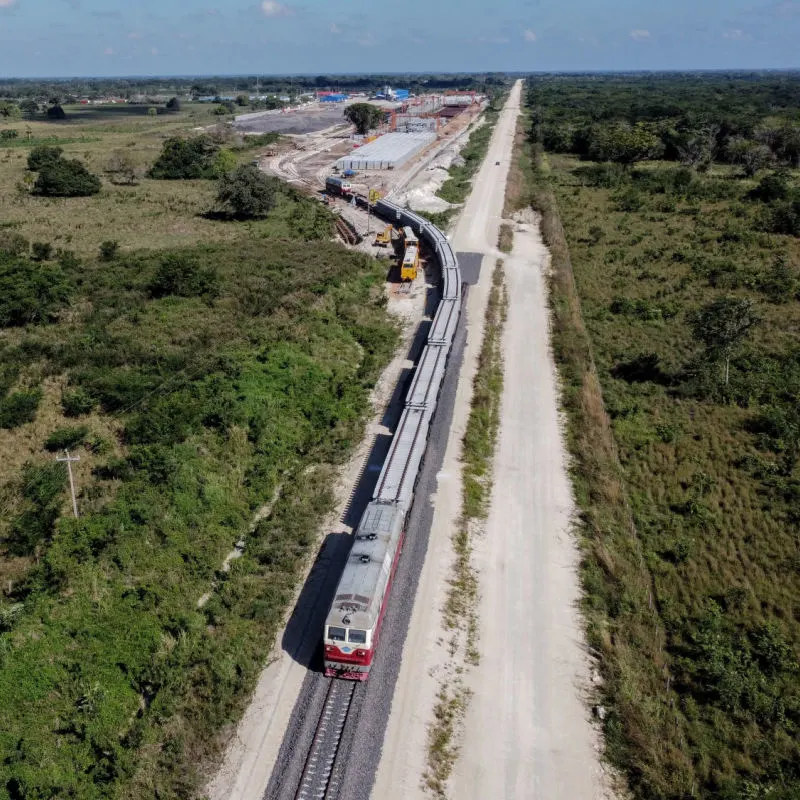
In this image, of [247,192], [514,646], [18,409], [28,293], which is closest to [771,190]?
[247,192]

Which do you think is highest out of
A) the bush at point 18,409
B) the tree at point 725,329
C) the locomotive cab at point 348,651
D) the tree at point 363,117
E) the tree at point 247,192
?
the tree at point 363,117

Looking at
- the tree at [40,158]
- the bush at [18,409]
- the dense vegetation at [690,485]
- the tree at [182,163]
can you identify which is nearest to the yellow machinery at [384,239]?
the dense vegetation at [690,485]

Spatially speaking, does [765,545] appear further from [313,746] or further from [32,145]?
[32,145]

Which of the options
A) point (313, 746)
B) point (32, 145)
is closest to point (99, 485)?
point (313, 746)

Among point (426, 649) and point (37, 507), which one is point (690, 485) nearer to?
point (426, 649)

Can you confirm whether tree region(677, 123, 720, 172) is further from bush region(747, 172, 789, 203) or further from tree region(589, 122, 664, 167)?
bush region(747, 172, 789, 203)

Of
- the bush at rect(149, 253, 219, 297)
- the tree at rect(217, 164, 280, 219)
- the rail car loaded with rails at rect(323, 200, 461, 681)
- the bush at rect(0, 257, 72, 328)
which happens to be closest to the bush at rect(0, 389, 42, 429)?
the bush at rect(0, 257, 72, 328)

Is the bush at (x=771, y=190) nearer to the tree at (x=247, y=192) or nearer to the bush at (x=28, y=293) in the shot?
the tree at (x=247, y=192)
